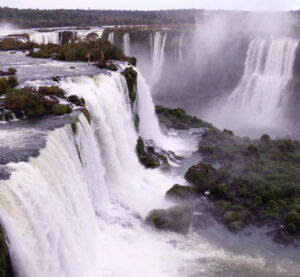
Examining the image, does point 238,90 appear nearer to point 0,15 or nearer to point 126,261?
point 126,261

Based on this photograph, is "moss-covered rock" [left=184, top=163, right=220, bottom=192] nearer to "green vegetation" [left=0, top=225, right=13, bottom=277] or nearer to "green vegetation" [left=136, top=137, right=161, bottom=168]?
"green vegetation" [left=136, top=137, right=161, bottom=168]

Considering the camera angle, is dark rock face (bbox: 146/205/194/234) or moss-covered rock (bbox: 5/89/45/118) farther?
dark rock face (bbox: 146/205/194/234)

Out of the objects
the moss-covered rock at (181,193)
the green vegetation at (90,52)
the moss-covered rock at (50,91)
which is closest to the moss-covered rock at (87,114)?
the moss-covered rock at (50,91)

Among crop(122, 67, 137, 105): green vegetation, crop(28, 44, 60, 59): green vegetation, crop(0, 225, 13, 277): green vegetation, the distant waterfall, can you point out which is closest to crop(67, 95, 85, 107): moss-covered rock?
crop(122, 67, 137, 105): green vegetation

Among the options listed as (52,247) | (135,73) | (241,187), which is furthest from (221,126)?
(52,247)

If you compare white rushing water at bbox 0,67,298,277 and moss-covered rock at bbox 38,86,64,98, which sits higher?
moss-covered rock at bbox 38,86,64,98
